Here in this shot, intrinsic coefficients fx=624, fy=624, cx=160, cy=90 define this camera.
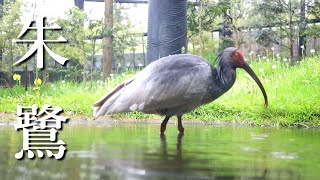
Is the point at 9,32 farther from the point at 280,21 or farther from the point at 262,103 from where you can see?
the point at 262,103

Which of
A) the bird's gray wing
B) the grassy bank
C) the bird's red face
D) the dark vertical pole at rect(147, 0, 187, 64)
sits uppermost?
the dark vertical pole at rect(147, 0, 187, 64)

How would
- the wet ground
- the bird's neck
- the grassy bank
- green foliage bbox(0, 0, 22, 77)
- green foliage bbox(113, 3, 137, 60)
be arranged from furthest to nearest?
green foliage bbox(113, 3, 137, 60) < green foliage bbox(0, 0, 22, 77) < the grassy bank < the bird's neck < the wet ground

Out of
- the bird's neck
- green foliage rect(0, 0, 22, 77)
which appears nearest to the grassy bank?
the bird's neck

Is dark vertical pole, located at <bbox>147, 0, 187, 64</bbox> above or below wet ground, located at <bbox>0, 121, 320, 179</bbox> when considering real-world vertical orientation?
above

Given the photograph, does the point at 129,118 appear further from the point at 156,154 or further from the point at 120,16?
the point at 120,16

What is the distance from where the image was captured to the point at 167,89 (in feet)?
→ 18.4

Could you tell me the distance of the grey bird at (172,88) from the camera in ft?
18.2

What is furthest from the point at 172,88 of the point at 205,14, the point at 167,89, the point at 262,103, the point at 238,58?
the point at 205,14

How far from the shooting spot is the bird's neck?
5.68 metres

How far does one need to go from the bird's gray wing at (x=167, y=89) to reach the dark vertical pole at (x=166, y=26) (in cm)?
583

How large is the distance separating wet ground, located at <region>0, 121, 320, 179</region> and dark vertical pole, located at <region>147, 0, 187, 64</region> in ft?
20.2

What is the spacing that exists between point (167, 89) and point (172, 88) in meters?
0.05

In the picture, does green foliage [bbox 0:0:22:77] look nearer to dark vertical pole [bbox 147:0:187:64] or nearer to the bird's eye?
dark vertical pole [bbox 147:0:187:64]

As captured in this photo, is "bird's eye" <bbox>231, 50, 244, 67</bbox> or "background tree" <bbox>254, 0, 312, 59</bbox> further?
"background tree" <bbox>254, 0, 312, 59</bbox>
